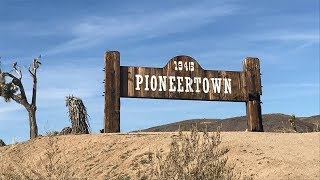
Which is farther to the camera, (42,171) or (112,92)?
(112,92)

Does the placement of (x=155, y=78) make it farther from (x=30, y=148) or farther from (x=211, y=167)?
(x=211, y=167)

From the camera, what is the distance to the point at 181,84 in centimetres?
1864

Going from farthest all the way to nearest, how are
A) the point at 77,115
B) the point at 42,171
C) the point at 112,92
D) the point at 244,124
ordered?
the point at 244,124 → the point at 77,115 → the point at 112,92 → the point at 42,171

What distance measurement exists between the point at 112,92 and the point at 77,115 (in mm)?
6184

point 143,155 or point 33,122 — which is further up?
point 33,122

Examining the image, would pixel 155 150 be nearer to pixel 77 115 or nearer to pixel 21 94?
pixel 77 115

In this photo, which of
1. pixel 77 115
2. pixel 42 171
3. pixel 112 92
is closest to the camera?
pixel 42 171

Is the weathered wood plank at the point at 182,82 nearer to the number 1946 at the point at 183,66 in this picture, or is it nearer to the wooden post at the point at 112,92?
the number 1946 at the point at 183,66

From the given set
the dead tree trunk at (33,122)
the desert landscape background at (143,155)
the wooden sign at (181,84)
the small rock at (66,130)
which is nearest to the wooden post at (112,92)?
the wooden sign at (181,84)

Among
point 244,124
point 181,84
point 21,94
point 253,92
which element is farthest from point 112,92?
point 244,124

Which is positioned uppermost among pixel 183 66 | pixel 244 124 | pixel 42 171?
pixel 183 66

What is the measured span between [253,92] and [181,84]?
10.4 ft

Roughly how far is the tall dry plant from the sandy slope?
5.18m

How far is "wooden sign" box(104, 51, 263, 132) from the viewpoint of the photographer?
17609 mm
